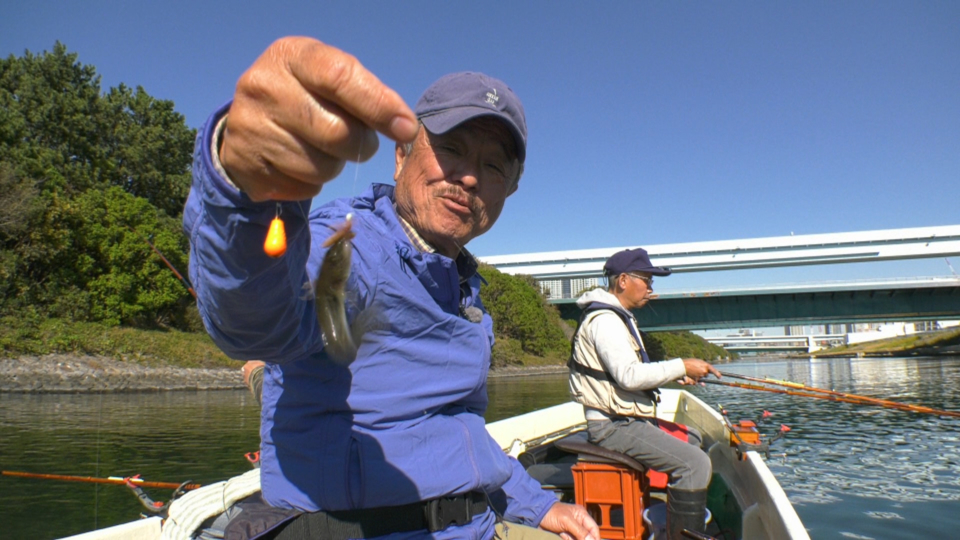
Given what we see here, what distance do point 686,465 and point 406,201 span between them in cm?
368

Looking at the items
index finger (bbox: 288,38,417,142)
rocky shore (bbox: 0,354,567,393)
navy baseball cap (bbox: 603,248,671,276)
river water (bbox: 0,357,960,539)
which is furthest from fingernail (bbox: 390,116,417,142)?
rocky shore (bbox: 0,354,567,393)

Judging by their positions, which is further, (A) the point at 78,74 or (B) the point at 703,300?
(B) the point at 703,300

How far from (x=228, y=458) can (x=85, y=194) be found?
99.4ft

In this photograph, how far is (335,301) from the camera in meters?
1.42

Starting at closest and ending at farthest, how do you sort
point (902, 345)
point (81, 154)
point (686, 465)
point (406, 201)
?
point (406, 201)
point (686, 465)
point (81, 154)
point (902, 345)

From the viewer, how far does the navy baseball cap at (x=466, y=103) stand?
74.5 inches

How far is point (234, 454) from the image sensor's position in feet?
43.0

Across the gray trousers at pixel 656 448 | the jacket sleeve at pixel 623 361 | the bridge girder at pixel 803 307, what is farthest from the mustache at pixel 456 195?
the bridge girder at pixel 803 307

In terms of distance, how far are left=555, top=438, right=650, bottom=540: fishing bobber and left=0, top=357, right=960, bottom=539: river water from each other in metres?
2.25

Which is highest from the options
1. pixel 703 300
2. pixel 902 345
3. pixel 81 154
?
pixel 81 154

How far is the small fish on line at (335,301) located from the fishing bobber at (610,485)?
3.98 metres

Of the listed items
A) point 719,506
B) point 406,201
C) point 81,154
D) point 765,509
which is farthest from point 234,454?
point 81,154

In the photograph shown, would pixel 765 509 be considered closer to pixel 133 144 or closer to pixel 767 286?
pixel 767 286

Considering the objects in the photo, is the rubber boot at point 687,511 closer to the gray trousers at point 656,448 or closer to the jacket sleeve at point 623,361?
the gray trousers at point 656,448
